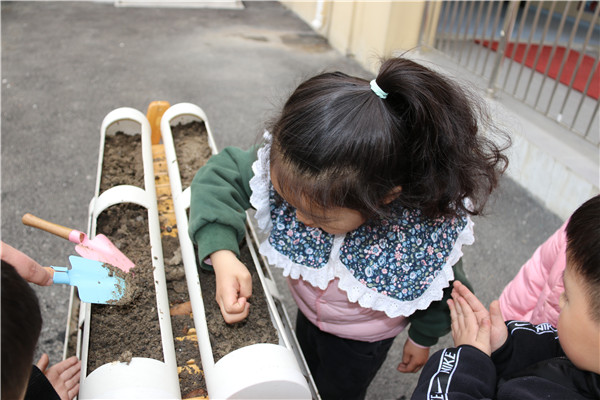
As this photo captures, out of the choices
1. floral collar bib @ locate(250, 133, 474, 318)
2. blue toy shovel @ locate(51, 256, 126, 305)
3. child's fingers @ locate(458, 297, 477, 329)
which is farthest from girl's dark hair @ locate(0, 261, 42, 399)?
child's fingers @ locate(458, 297, 477, 329)

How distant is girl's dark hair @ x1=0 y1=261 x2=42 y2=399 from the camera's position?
0.54 meters

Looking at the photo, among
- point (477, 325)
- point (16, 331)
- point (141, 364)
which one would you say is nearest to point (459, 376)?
point (477, 325)

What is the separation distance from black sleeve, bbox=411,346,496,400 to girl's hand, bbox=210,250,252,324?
12.3 inches

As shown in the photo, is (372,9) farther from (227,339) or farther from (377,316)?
(227,339)

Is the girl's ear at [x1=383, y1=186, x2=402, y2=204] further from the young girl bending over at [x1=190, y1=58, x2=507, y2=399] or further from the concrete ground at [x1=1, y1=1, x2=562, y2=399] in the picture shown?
the concrete ground at [x1=1, y1=1, x2=562, y2=399]

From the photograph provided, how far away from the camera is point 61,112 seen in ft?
10.0

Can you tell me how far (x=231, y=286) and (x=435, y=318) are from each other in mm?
464

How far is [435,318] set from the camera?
3.33 feet

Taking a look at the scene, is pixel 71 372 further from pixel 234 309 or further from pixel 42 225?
pixel 234 309

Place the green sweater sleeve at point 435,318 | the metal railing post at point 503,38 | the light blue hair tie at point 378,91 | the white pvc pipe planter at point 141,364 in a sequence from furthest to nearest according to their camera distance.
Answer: the metal railing post at point 503,38, the green sweater sleeve at point 435,318, the light blue hair tie at point 378,91, the white pvc pipe planter at point 141,364

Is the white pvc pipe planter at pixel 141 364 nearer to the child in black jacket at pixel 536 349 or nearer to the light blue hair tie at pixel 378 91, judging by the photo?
the child in black jacket at pixel 536 349

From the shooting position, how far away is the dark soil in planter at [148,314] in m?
0.75

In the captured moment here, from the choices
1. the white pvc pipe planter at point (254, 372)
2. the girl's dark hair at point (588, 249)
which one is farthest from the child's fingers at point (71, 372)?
the girl's dark hair at point (588, 249)

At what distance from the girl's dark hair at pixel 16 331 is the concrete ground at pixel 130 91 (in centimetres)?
48
